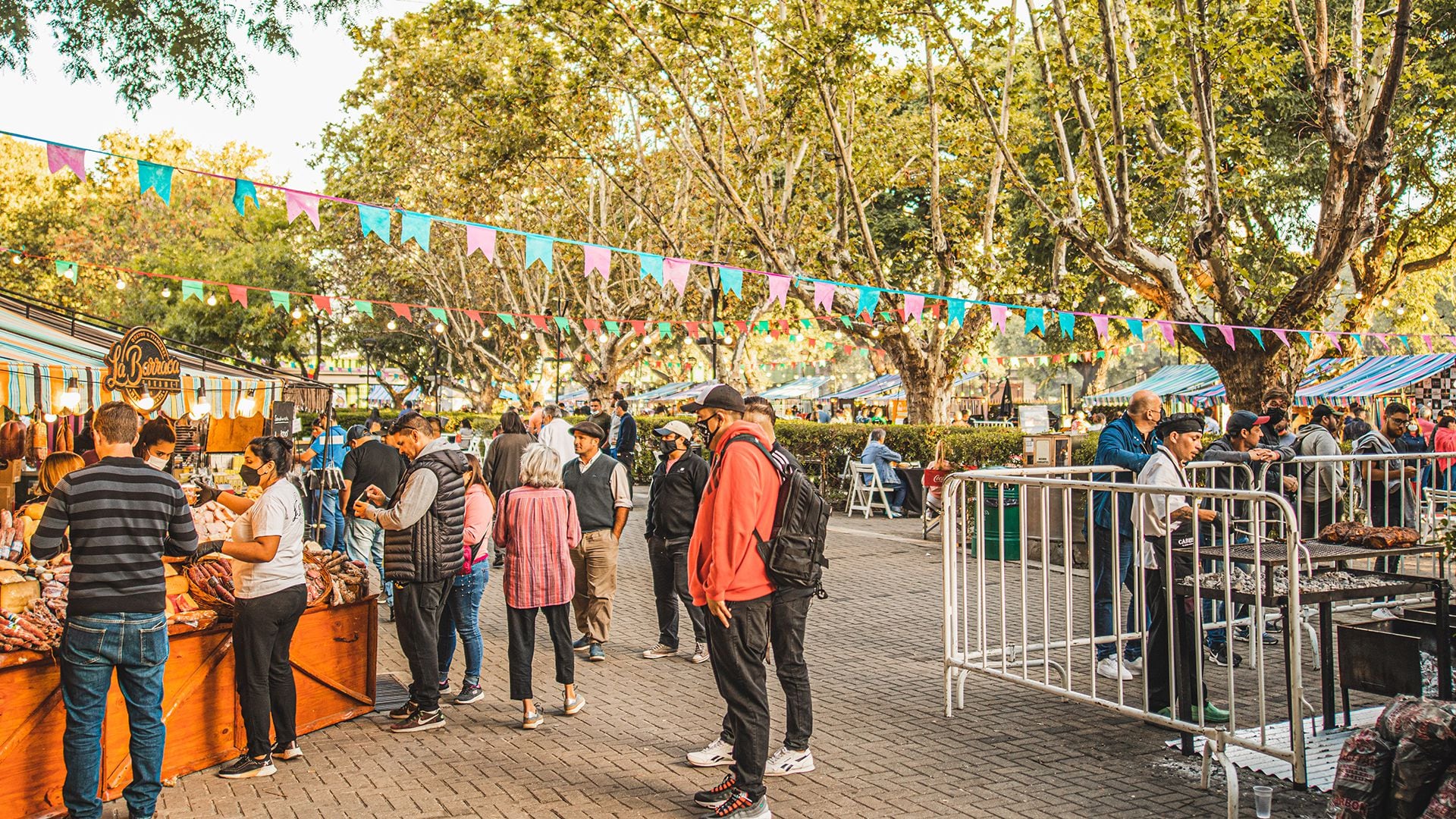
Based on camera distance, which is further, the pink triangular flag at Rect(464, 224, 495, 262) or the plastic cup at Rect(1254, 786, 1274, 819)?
the pink triangular flag at Rect(464, 224, 495, 262)

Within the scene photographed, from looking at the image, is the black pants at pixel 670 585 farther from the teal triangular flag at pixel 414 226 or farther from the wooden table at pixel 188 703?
the teal triangular flag at pixel 414 226

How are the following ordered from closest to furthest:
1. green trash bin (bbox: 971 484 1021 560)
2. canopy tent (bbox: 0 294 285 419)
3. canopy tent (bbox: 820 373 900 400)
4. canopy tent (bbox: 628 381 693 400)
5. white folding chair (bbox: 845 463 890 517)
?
1. green trash bin (bbox: 971 484 1021 560)
2. canopy tent (bbox: 0 294 285 419)
3. white folding chair (bbox: 845 463 890 517)
4. canopy tent (bbox: 628 381 693 400)
5. canopy tent (bbox: 820 373 900 400)

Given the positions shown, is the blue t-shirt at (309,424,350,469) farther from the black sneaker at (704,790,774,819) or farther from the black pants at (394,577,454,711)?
the black sneaker at (704,790,774,819)

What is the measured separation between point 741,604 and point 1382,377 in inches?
944

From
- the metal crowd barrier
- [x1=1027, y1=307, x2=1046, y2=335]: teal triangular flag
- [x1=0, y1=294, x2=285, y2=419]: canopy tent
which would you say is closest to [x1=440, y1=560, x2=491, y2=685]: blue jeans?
the metal crowd barrier

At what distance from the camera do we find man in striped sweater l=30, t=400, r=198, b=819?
14.6 feet

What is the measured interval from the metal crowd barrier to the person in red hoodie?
5.48 feet

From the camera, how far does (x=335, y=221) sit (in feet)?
106

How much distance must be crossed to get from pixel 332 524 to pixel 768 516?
8575 millimetres

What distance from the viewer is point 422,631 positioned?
616 cm

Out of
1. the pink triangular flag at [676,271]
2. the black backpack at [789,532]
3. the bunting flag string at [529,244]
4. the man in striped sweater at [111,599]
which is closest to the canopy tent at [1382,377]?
the bunting flag string at [529,244]

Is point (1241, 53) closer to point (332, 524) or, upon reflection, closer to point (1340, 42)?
point (1340, 42)

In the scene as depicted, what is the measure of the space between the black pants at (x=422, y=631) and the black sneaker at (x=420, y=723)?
0.03 meters

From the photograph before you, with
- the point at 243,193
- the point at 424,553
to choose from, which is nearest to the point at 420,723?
the point at 424,553
